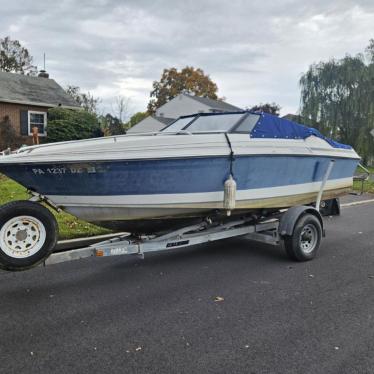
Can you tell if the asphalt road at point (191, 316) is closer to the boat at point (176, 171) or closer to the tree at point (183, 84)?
the boat at point (176, 171)

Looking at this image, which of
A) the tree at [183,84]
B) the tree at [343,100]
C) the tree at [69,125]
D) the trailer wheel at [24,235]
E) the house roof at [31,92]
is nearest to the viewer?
the trailer wheel at [24,235]

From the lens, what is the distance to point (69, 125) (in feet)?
69.0

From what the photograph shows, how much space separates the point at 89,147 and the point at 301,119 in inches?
1000

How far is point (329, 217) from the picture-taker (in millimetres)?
9117

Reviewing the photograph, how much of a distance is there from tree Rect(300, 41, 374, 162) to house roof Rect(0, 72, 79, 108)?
16030 millimetres

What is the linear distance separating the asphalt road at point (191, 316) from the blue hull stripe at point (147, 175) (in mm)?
1136

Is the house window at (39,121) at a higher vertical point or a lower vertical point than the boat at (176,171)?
A: higher

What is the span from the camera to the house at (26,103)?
2093 centimetres

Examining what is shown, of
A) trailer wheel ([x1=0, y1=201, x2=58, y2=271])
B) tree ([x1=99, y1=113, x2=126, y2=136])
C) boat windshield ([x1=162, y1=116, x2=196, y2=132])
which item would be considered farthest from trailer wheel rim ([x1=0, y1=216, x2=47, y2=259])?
tree ([x1=99, y1=113, x2=126, y2=136])

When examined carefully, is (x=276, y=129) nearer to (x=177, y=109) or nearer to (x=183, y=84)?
(x=177, y=109)

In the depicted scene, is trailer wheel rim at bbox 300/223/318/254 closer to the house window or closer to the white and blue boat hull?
the white and blue boat hull

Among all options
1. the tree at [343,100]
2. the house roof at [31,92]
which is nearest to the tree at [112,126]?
the house roof at [31,92]

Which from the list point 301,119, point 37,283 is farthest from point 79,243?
point 301,119

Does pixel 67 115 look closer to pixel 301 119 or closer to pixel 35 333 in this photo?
pixel 301 119
